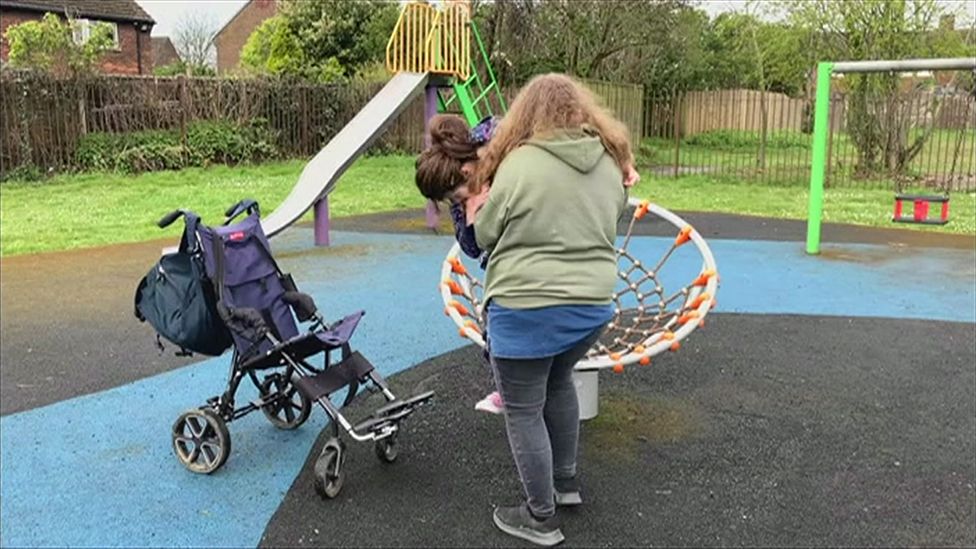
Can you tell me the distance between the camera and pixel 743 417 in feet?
14.2

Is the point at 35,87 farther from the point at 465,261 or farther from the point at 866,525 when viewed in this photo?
the point at 866,525

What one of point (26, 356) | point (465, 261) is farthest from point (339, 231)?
point (26, 356)

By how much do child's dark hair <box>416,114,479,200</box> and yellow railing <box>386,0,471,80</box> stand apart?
8275 mm

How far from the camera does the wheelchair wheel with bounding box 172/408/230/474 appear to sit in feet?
12.0

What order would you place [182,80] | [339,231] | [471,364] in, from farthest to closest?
1. [182,80]
2. [339,231]
3. [471,364]

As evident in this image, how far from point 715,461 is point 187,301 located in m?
2.38

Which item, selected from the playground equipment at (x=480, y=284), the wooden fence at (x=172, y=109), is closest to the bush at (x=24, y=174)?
the wooden fence at (x=172, y=109)

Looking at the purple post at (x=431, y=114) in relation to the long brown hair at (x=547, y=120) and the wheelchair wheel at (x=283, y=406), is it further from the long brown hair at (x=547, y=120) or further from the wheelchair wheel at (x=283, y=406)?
the long brown hair at (x=547, y=120)

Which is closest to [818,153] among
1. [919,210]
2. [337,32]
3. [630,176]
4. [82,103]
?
[919,210]

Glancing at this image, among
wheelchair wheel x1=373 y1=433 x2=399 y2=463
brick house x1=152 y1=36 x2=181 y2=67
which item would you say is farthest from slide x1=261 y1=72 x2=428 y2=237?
brick house x1=152 y1=36 x2=181 y2=67

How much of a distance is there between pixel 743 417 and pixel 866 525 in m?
1.14

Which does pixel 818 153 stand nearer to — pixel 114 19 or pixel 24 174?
pixel 24 174

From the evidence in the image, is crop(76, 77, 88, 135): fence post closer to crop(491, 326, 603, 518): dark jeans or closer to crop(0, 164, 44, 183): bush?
crop(0, 164, 44, 183): bush

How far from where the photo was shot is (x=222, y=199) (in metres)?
13.5
